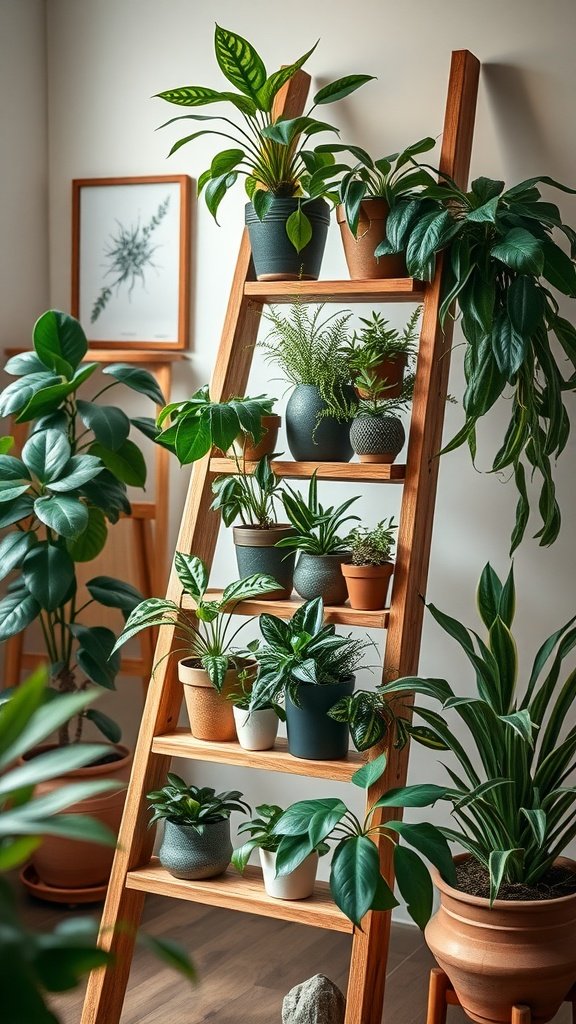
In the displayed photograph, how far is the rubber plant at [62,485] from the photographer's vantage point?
2707 millimetres

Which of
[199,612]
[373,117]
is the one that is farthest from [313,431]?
[373,117]

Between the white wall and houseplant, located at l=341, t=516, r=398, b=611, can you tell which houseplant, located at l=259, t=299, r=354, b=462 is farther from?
the white wall

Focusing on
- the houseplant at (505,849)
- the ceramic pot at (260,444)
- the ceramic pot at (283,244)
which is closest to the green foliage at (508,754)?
the houseplant at (505,849)

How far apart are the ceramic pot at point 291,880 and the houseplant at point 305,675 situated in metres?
0.21

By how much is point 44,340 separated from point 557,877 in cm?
177

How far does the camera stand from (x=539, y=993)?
2084 millimetres

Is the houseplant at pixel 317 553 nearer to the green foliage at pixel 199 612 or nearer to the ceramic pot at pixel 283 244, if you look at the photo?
the green foliage at pixel 199 612

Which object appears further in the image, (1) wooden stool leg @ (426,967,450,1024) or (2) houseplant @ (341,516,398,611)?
(2) houseplant @ (341,516,398,611)

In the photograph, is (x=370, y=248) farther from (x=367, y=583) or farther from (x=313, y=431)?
(x=367, y=583)

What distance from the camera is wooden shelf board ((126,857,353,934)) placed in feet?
7.28

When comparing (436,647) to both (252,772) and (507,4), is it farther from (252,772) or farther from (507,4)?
(507,4)

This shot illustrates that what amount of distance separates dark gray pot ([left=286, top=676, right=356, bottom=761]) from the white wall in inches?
25.8

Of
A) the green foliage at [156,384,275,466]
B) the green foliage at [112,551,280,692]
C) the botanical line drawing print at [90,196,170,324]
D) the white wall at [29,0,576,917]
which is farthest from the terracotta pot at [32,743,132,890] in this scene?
the botanical line drawing print at [90,196,170,324]

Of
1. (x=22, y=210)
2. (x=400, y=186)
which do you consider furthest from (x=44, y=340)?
(x=400, y=186)
